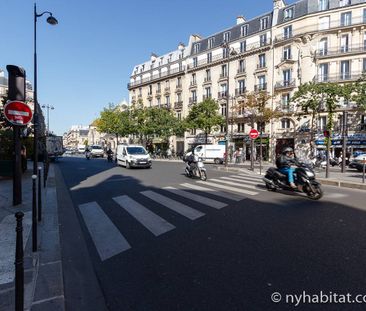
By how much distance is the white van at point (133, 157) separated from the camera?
17656 millimetres

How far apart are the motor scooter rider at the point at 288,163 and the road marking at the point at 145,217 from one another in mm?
4380

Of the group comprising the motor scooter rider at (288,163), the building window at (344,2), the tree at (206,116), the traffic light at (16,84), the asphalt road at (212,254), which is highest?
the building window at (344,2)

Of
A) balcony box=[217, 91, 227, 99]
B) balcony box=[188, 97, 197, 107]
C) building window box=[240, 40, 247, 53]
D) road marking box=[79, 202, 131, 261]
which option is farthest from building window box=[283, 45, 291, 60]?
road marking box=[79, 202, 131, 261]

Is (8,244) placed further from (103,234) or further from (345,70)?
(345,70)

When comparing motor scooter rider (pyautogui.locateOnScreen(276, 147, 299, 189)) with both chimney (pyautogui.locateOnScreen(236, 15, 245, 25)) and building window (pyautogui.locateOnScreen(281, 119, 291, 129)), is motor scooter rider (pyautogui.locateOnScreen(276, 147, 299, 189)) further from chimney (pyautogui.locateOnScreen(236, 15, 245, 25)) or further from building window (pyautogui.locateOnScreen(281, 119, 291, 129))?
chimney (pyautogui.locateOnScreen(236, 15, 245, 25))

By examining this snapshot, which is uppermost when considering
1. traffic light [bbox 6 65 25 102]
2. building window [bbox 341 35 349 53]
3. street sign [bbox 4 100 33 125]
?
building window [bbox 341 35 349 53]

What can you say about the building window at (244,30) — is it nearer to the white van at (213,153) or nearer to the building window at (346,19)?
the building window at (346,19)

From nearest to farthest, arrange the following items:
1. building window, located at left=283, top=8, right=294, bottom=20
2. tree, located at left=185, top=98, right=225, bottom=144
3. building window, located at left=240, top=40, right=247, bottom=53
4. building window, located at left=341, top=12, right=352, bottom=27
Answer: building window, located at left=341, top=12, right=352, bottom=27, building window, located at left=283, top=8, right=294, bottom=20, tree, located at left=185, top=98, right=225, bottom=144, building window, located at left=240, top=40, right=247, bottom=53

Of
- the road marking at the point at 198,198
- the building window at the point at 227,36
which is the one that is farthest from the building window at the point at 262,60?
the road marking at the point at 198,198

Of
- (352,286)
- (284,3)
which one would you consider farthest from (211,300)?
(284,3)

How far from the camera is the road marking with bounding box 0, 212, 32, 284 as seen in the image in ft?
10.1

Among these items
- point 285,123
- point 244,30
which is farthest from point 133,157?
point 244,30

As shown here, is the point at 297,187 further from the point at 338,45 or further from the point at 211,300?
the point at 338,45

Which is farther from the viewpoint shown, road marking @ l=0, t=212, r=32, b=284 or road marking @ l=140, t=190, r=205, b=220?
road marking @ l=140, t=190, r=205, b=220
